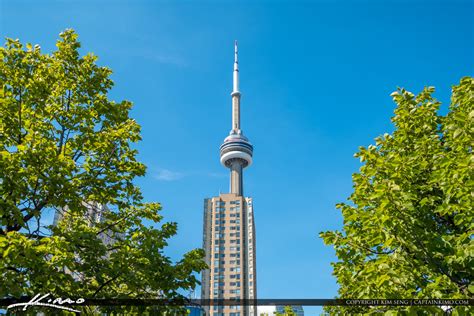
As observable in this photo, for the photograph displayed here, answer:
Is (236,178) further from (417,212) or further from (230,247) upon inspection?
(417,212)

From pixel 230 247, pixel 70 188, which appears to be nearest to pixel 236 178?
pixel 230 247

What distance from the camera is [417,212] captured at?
10594 millimetres

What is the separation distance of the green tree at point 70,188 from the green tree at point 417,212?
5.34 meters

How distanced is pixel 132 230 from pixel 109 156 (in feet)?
8.99

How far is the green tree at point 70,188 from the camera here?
32.7ft

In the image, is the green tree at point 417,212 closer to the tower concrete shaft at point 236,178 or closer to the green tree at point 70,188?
the green tree at point 70,188

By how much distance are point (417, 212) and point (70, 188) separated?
9571 millimetres

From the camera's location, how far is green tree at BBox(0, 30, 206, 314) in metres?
9.95

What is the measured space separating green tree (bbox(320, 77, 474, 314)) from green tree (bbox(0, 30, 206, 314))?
534cm

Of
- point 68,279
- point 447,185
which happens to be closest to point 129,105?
point 68,279

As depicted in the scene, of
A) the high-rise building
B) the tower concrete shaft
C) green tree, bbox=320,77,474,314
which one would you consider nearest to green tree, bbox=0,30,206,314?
green tree, bbox=320,77,474,314

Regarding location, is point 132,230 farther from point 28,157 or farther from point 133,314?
point 28,157

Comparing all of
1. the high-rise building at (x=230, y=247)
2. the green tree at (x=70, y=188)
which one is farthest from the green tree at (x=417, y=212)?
the high-rise building at (x=230, y=247)

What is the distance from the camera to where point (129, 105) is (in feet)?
53.6
